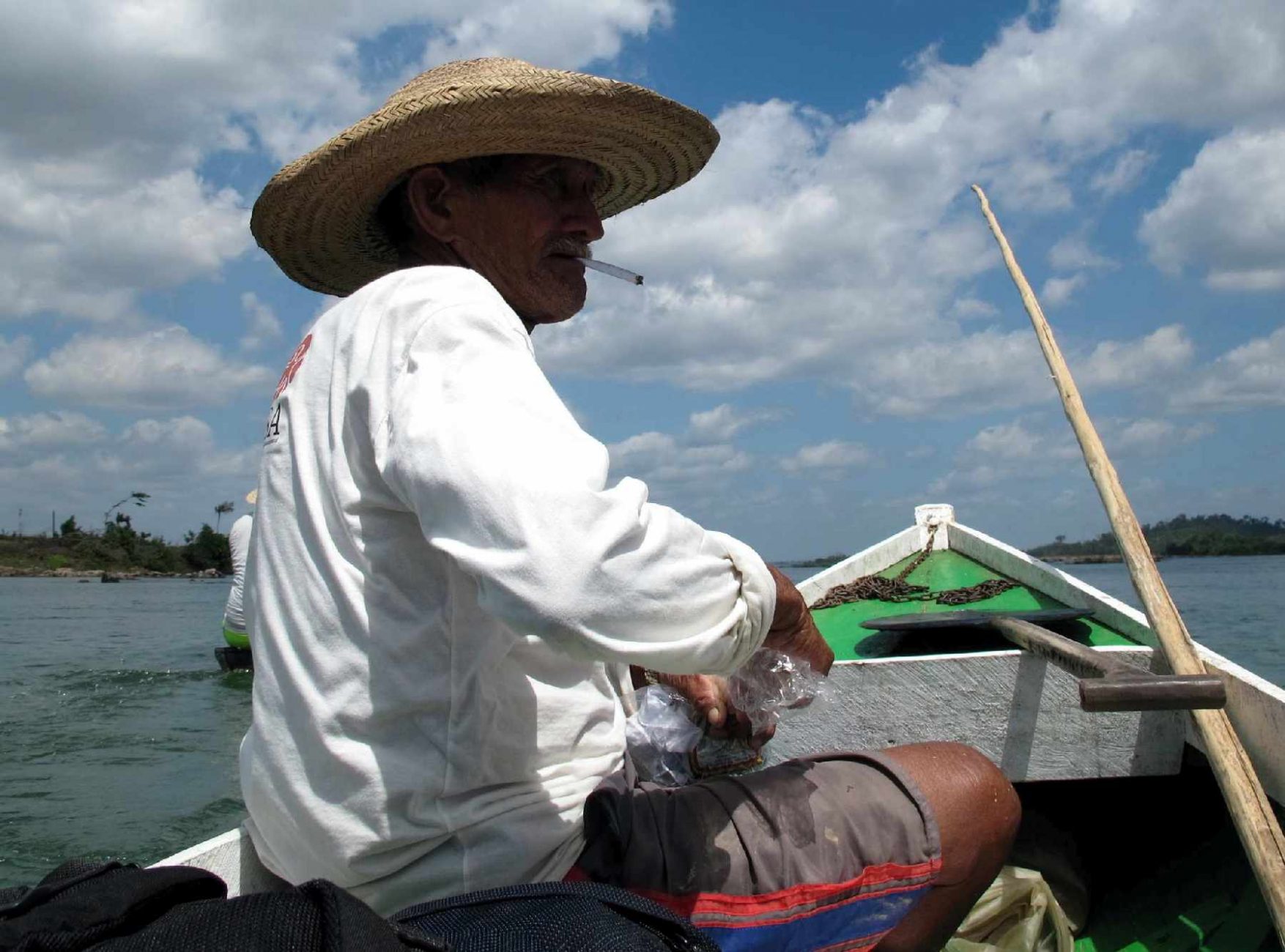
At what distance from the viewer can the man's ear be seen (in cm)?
186

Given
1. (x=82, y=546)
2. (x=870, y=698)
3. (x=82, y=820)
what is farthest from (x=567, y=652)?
(x=82, y=546)

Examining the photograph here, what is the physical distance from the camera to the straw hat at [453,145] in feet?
5.94

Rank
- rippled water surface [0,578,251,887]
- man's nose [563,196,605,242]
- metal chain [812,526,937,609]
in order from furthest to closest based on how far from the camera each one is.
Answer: rippled water surface [0,578,251,887] < metal chain [812,526,937,609] < man's nose [563,196,605,242]

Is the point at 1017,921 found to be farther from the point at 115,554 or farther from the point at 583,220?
the point at 115,554

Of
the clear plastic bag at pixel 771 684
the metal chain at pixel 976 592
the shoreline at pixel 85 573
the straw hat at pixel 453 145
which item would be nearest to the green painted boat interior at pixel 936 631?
the metal chain at pixel 976 592

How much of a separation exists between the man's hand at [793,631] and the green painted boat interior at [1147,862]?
168 centimetres

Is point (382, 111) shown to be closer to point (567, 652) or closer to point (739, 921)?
point (567, 652)

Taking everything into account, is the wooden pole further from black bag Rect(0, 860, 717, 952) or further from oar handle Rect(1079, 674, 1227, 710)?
black bag Rect(0, 860, 717, 952)

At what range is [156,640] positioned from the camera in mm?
20938

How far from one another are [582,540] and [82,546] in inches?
4157

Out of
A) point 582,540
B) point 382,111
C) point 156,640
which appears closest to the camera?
point 582,540

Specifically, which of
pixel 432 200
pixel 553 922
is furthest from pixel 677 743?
pixel 432 200

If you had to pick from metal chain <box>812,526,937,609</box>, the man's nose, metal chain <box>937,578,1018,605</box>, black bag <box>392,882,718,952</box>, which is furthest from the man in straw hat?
metal chain <box>812,526,937,609</box>

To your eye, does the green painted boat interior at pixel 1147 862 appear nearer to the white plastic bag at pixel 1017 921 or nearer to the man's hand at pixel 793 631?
the white plastic bag at pixel 1017 921
